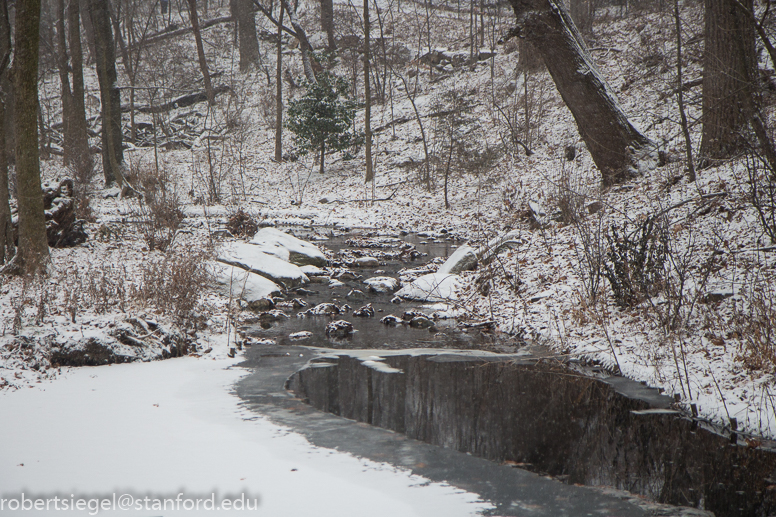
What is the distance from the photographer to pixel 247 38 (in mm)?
33188

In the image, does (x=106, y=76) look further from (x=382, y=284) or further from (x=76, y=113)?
(x=382, y=284)

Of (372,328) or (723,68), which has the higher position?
(723,68)

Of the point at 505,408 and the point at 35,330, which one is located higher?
the point at 35,330

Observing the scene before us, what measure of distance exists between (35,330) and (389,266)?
7.12 meters

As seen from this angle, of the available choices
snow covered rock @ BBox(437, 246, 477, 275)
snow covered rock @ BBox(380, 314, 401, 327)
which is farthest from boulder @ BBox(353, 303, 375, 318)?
snow covered rock @ BBox(437, 246, 477, 275)

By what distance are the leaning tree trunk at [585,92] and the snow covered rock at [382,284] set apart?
4.96 metres

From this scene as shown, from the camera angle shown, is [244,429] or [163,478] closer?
[163,478]

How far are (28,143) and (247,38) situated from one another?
1123 inches

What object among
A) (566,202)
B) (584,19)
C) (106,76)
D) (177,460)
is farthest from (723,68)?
(584,19)

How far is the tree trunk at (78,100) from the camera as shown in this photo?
15.1m

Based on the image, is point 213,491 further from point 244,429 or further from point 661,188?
point 661,188

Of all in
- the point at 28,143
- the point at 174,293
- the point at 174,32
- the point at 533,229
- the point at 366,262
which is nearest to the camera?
the point at 174,293

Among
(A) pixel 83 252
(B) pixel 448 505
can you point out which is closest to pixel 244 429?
(B) pixel 448 505

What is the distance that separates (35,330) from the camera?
5418 mm
